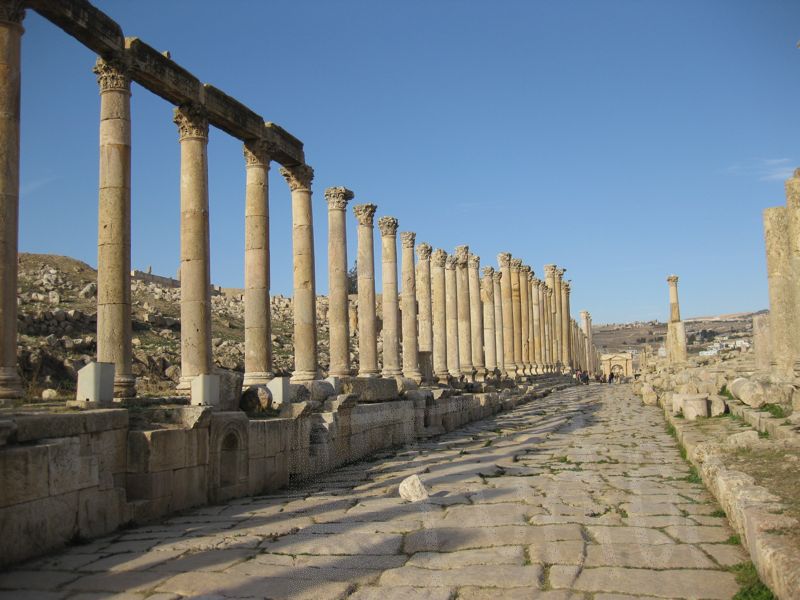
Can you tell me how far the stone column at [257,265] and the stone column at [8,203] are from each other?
5.48 meters

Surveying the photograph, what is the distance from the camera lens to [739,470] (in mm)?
7172

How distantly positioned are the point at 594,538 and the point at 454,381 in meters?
19.3

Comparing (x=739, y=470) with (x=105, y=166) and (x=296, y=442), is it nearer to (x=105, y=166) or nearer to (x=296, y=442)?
(x=296, y=442)

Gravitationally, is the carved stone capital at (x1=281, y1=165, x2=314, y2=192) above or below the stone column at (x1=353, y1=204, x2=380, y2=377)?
above

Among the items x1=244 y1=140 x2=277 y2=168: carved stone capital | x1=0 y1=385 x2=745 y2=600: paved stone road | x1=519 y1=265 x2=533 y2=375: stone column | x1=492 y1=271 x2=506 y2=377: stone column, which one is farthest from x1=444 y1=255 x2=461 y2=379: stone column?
x1=0 y1=385 x2=745 y2=600: paved stone road

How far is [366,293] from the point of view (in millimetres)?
Result: 19875

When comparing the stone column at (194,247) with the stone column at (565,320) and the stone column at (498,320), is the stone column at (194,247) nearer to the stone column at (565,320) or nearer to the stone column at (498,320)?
the stone column at (498,320)

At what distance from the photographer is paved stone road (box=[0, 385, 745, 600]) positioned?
5059mm

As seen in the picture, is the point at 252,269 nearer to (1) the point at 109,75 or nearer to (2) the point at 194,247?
(2) the point at 194,247

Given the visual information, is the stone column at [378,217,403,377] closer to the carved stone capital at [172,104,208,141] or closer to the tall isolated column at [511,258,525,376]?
the carved stone capital at [172,104,208,141]

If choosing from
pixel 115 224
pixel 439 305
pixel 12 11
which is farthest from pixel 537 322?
pixel 12 11

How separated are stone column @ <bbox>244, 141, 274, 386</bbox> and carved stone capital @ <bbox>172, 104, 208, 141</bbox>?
1851 mm

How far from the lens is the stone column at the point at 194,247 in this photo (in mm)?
12445

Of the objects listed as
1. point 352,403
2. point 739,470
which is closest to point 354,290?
point 352,403
